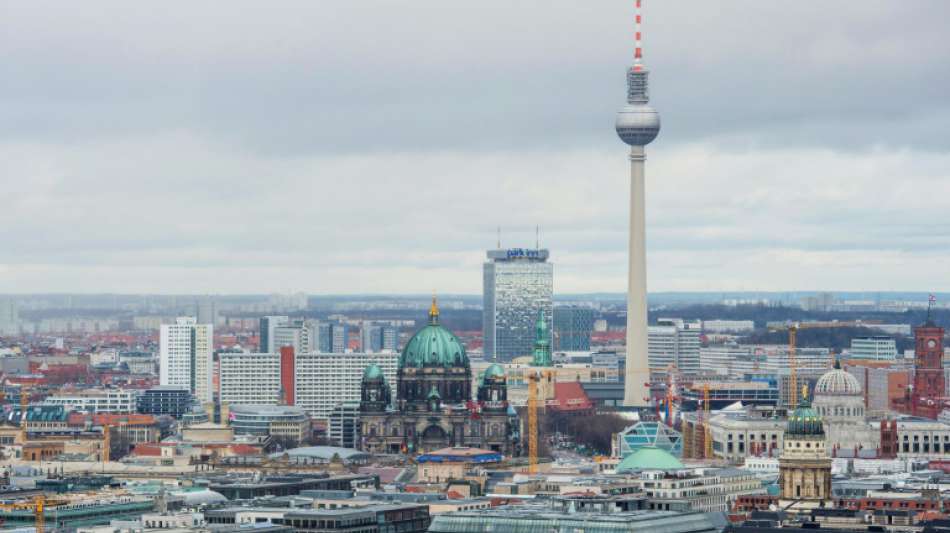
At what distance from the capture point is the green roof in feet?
527

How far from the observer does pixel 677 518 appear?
128875mm

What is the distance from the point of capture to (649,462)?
162 meters

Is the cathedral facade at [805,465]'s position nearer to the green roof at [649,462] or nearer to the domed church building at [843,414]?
the green roof at [649,462]

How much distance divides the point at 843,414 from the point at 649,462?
1443 inches

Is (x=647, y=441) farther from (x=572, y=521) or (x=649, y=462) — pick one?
(x=572, y=521)

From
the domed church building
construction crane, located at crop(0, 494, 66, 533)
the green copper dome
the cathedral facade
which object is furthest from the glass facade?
construction crane, located at crop(0, 494, 66, 533)

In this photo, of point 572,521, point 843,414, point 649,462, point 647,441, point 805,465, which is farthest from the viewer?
point 843,414

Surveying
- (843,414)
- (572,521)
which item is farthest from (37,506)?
(843,414)

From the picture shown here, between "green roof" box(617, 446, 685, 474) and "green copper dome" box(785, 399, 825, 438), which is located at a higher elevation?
"green copper dome" box(785, 399, 825, 438)

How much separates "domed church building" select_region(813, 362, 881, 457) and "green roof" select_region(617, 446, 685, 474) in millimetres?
30643

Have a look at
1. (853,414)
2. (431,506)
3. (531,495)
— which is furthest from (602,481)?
(853,414)

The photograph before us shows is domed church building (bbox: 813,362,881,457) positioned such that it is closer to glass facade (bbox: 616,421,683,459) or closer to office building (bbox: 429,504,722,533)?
glass facade (bbox: 616,421,683,459)

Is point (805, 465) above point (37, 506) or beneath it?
above

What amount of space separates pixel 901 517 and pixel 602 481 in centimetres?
2486
